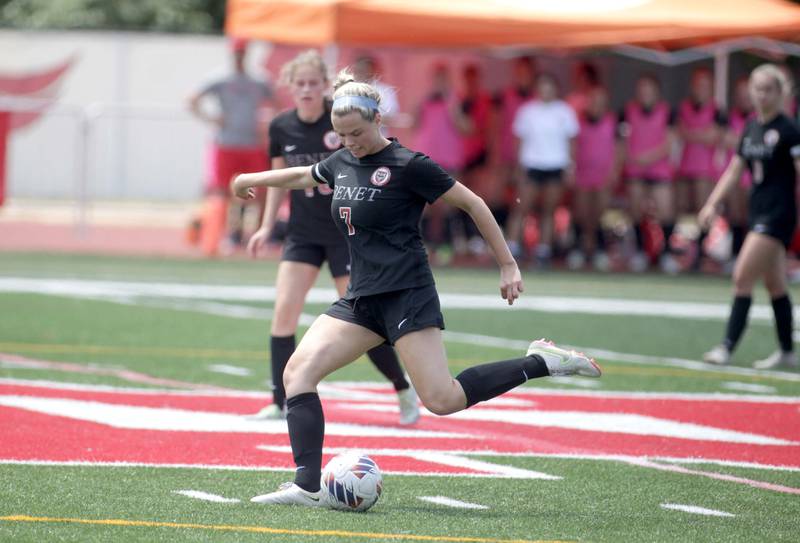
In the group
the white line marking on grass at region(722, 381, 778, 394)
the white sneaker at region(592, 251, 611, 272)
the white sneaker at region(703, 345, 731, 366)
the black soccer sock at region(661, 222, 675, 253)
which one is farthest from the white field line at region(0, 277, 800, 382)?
the white line marking on grass at region(722, 381, 778, 394)

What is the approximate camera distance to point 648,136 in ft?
64.4

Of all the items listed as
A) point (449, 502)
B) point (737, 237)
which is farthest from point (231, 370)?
point (737, 237)

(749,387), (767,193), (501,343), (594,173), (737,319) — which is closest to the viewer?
(749,387)

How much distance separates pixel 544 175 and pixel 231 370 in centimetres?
939

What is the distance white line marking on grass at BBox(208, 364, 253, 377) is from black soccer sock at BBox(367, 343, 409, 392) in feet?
6.45

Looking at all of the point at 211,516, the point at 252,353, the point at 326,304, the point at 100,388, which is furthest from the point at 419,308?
the point at 326,304

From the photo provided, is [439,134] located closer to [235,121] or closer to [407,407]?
[235,121]

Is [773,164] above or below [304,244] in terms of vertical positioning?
above

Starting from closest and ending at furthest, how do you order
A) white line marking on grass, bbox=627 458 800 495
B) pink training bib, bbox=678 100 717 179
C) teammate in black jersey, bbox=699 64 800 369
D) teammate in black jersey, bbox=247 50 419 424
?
white line marking on grass, bbox=627 458 800 495 → teammate in black jersey, bbox=247 50 419 424 → teammate in black jersey, bbox=699 64 800 369 → pink training bib, bbox=678 100 717 179

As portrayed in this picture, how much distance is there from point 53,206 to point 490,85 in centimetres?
798

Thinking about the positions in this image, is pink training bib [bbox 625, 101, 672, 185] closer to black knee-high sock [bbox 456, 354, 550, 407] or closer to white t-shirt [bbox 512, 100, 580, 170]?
white t-shirt [bbox 512, 100, 580, 170]

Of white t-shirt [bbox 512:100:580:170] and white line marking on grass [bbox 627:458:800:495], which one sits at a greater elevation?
white t-shirt [bbox 512:100:580:170]

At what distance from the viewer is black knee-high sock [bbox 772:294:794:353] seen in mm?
11555

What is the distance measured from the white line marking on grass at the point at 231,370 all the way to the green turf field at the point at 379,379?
50 mm
